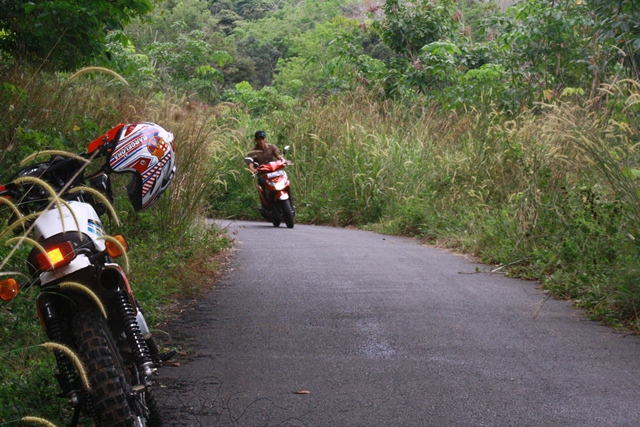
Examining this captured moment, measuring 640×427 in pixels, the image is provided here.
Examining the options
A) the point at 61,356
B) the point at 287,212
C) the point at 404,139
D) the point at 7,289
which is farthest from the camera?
the point at 404,139

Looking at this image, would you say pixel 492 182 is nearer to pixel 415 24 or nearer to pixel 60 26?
pixel 60 26

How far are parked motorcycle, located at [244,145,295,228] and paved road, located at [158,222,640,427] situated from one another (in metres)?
7.97

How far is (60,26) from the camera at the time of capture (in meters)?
8.09

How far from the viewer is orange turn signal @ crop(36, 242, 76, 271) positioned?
3.62 meters

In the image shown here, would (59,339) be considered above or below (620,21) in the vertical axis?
below

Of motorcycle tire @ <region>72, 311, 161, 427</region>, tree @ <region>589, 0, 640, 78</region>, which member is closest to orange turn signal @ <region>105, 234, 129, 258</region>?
motorcycle tire @ <region>72, 311, 161, 427</region>

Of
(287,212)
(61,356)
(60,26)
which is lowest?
(287,212)

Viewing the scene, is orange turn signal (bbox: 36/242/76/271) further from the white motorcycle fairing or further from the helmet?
the helmet

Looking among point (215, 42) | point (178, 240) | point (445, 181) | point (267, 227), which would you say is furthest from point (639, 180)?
point (215, 42)

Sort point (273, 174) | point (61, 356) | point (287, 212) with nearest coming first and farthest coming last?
point (61, 356) < point (287, 212) < point (273, 174)

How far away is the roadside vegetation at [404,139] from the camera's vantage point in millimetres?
7887

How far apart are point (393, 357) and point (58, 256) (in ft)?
9.60

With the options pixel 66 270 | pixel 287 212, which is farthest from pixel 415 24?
pixel 66 270

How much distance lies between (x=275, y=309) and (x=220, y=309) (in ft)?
1.63
